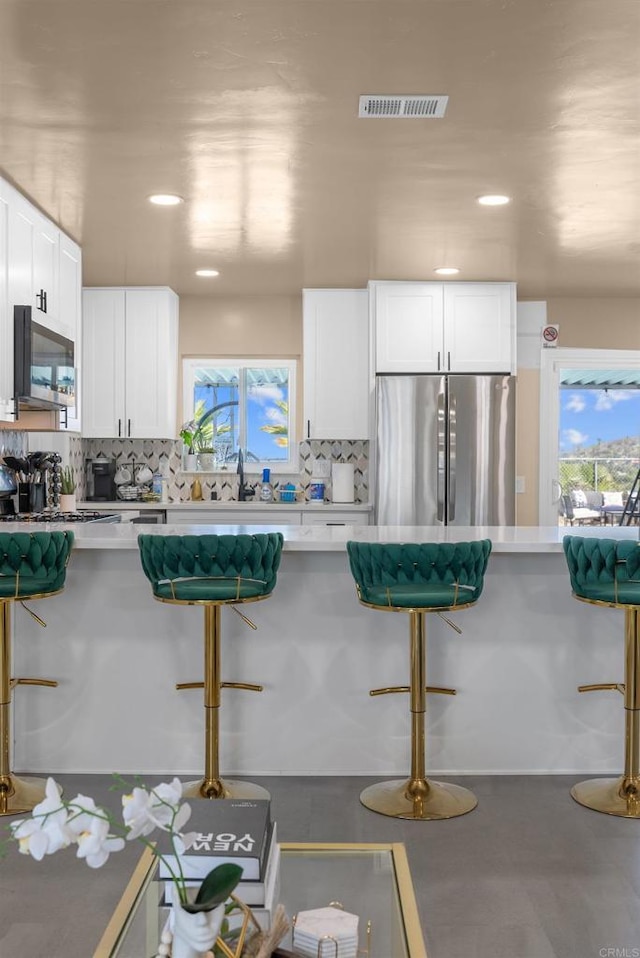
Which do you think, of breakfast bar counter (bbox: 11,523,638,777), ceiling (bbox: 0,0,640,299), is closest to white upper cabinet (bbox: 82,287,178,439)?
ceiling (bbox: 0,0,640,299)

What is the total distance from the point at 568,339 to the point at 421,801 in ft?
14.2

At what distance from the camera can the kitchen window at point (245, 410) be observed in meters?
6.74

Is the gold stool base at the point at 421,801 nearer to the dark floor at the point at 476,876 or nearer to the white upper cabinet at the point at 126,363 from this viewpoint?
the dark floor at the point at 476,876

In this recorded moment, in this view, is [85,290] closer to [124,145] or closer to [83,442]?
[83,442]

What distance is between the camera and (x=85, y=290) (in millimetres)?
6191

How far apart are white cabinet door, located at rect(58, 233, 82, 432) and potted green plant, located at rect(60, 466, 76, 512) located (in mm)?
382

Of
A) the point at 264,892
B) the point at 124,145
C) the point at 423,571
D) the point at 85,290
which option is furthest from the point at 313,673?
the point at 85,290

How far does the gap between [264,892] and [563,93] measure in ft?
8.82

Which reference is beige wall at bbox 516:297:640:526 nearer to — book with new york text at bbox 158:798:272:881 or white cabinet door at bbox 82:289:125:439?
white cabinet door at bbox 82:289:125:439

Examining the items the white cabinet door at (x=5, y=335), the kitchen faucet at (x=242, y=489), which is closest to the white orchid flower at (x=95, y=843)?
the white cabinet door at (x=5, y=335)

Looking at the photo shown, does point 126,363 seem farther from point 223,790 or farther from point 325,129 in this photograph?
point 223,790

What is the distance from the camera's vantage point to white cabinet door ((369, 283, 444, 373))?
235 inches

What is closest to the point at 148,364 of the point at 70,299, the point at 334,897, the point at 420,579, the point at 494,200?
the point at 70,299

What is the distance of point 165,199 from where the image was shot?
4.23 m
